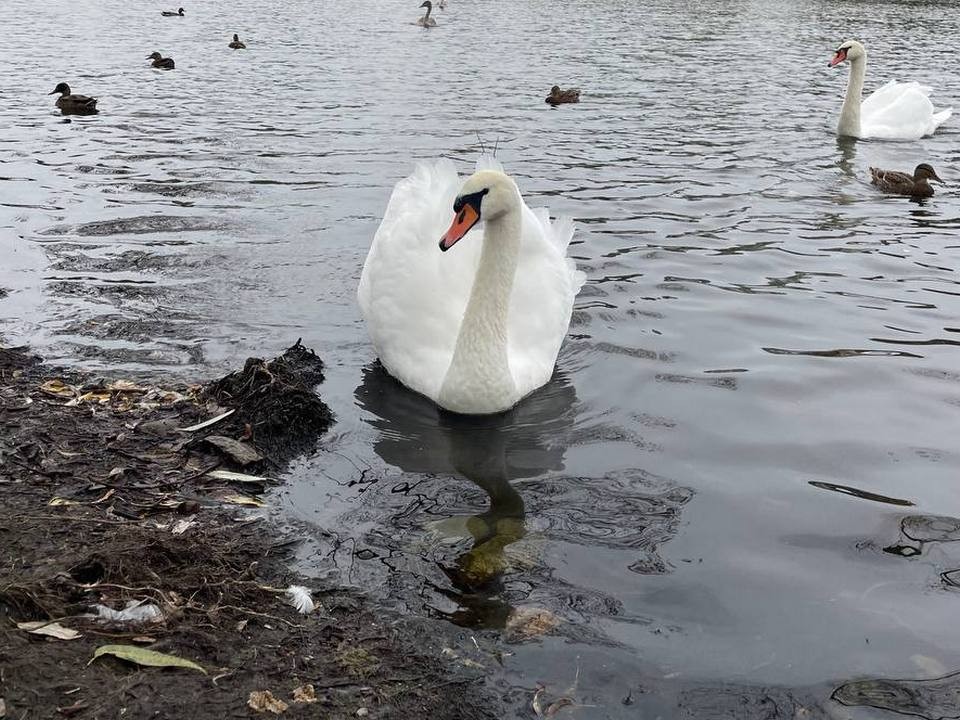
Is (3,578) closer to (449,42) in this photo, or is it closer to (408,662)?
(408,662)

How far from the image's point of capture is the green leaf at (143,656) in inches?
154

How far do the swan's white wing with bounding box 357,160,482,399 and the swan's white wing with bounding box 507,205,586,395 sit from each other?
13.4 inches

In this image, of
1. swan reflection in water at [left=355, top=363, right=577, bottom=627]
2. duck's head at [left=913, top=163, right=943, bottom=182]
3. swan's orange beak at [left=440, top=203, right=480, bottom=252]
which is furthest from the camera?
duck's head at [left=913, top=163, right=943, bottom=182]

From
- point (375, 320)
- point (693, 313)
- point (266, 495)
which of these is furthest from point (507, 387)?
point (693, 313)

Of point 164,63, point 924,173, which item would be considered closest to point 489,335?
point 924,173

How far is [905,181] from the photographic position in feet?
40.0

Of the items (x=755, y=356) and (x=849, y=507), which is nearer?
(x=849, y=507)

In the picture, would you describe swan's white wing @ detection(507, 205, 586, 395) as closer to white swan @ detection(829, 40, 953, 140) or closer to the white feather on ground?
the white feather on ground

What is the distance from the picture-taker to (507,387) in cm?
671

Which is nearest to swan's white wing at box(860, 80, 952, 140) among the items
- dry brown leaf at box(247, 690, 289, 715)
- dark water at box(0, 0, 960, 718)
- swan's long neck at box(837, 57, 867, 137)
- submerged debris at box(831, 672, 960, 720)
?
swan's long neck at box(837, 57, 867, 137)

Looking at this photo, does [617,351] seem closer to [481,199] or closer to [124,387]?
[481,199]

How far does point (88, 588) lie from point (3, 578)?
33 cm

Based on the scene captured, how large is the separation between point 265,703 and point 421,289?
3714mm

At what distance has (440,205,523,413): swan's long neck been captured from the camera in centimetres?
663
